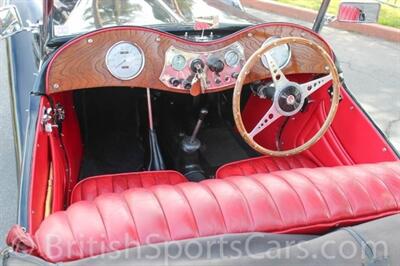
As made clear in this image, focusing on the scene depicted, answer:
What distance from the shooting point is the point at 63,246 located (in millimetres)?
1286

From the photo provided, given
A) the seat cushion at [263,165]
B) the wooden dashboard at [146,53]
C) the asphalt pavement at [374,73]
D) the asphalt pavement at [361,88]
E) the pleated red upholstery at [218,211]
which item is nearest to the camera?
the pleated red upholstery at [218,211]

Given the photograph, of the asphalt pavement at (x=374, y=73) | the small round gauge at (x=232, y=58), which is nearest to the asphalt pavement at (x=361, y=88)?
the asphalt pavement at (x=374, y=73)

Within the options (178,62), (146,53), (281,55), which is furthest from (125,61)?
(281,55)

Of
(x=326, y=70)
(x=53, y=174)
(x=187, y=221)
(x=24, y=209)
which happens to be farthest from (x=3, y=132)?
(x=187, y=221)

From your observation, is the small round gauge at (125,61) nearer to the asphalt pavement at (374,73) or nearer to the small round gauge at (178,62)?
the small round gauge at (178,62)

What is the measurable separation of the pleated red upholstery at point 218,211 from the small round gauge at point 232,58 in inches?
30.0

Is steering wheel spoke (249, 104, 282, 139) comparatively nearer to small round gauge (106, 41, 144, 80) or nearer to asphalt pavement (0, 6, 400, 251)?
small round gauge (106, 41, 144, 80)

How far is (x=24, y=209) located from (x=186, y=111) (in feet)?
5.55

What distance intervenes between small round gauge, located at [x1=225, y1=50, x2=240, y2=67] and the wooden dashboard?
0.04m

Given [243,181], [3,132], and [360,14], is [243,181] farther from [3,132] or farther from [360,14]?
[3,132]

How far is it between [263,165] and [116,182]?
2.72 ft

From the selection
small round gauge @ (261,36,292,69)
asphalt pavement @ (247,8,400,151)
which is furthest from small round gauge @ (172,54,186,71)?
asphalt pavement @ (247,8,400,151)

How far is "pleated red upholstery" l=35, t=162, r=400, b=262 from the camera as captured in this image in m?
1.34

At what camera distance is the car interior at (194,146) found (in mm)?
1480
